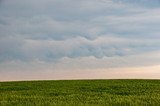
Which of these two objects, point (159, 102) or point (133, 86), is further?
point (133, 86)

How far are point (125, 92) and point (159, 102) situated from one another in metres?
9.37

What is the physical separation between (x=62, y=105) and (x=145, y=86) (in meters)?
17.5

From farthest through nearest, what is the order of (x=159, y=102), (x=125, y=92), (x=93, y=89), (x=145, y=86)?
1. (x=145, y=86)
2. (x=93, y=89)
3. (x=125, y=92)
4. (x=159, y=102)

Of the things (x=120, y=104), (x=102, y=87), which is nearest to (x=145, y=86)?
(x=102, y=87)

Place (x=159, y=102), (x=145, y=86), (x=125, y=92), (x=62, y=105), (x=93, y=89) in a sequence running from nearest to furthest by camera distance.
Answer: (x=62, y=105)
(x=159, y=102)
(x=125, y=92)
(x=93, y=89)
(x=145, y=86)

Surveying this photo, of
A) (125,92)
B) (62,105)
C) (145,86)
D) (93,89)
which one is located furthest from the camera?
(145,86)

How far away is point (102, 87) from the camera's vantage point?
3519 centimetres

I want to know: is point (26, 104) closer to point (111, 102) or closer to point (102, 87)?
point (111, 102)

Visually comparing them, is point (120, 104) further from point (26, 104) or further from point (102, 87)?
point (102, 87)

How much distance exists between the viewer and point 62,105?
20.3 meters

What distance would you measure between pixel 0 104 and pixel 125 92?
13.1 meters

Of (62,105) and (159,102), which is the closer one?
(62,105)

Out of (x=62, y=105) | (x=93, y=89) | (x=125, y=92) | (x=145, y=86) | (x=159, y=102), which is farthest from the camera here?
(x=145, y=86)

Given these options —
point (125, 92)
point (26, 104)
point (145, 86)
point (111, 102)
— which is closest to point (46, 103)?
point (26, 104)
